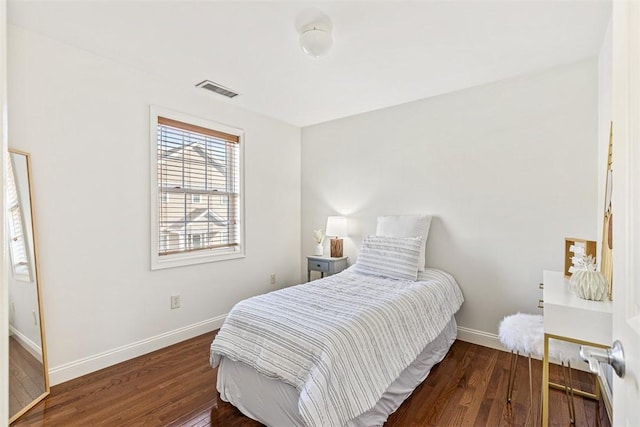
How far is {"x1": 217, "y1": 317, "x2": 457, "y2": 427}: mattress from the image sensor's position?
162 cm

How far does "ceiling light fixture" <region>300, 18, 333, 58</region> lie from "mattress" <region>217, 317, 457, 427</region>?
2.03 metres

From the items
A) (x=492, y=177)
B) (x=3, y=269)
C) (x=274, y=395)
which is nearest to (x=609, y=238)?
(x=492, y=177)

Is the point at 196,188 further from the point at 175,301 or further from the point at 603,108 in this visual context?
the point at 603,108

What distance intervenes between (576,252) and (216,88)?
10.5 feet

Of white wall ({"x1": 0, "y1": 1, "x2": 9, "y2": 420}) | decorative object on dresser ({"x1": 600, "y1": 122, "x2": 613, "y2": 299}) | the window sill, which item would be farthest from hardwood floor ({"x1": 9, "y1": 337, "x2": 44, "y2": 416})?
decorative object on dresser ({"x1": 600, "y1": 122, "x2": 613, "y2": 299})

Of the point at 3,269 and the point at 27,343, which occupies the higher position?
the point at 3,269

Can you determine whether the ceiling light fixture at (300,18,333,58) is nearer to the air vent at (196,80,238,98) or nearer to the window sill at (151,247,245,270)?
the air vent at (196,80,238,98)

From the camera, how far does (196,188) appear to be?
315cm

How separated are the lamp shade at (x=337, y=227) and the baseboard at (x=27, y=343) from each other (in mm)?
2657

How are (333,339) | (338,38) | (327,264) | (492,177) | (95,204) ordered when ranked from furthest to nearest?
(327,264), (492,177), (95,204), (338,38), (333,339)

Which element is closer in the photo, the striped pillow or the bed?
the bed

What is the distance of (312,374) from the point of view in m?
1.50

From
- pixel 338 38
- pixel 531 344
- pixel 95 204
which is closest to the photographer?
pixel 531 344

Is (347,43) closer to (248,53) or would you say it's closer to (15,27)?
(248,53)
